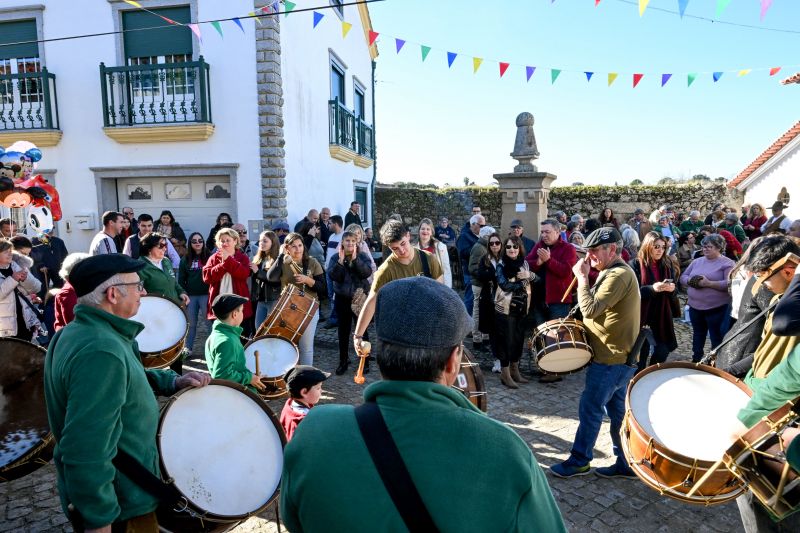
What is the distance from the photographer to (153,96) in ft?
31.8

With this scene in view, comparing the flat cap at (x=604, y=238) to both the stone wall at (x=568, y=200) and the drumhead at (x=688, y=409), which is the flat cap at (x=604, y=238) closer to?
the drumhead at (x=688, y=409)

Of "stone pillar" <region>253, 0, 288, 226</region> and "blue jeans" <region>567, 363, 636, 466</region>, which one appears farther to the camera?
"stone pillar" <region>253, 0, 288, 226</region>

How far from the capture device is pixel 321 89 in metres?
12.2

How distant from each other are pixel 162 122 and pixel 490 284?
7305 millimetres

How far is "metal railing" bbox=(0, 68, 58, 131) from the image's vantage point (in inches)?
385


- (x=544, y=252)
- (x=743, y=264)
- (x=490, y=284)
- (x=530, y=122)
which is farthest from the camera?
(x=530, y=122)

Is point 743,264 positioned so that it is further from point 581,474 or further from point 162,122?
point 162,122

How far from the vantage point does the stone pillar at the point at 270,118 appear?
368 inches

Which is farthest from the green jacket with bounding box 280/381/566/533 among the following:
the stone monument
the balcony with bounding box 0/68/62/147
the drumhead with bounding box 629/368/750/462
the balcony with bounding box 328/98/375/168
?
the balcony with bounding box 328/98/375/168

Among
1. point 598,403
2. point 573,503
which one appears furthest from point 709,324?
point 573,503

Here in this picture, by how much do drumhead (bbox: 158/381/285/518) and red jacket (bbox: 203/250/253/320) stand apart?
3442 mm

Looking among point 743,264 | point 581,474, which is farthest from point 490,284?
point 743,264

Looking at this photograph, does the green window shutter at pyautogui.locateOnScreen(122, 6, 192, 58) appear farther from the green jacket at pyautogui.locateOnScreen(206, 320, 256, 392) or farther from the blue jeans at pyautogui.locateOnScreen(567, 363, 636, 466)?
the blue jeans at pyautogui.locateOnScreen(567, 363, 636, 466)

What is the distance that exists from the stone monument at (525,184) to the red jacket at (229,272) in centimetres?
449
